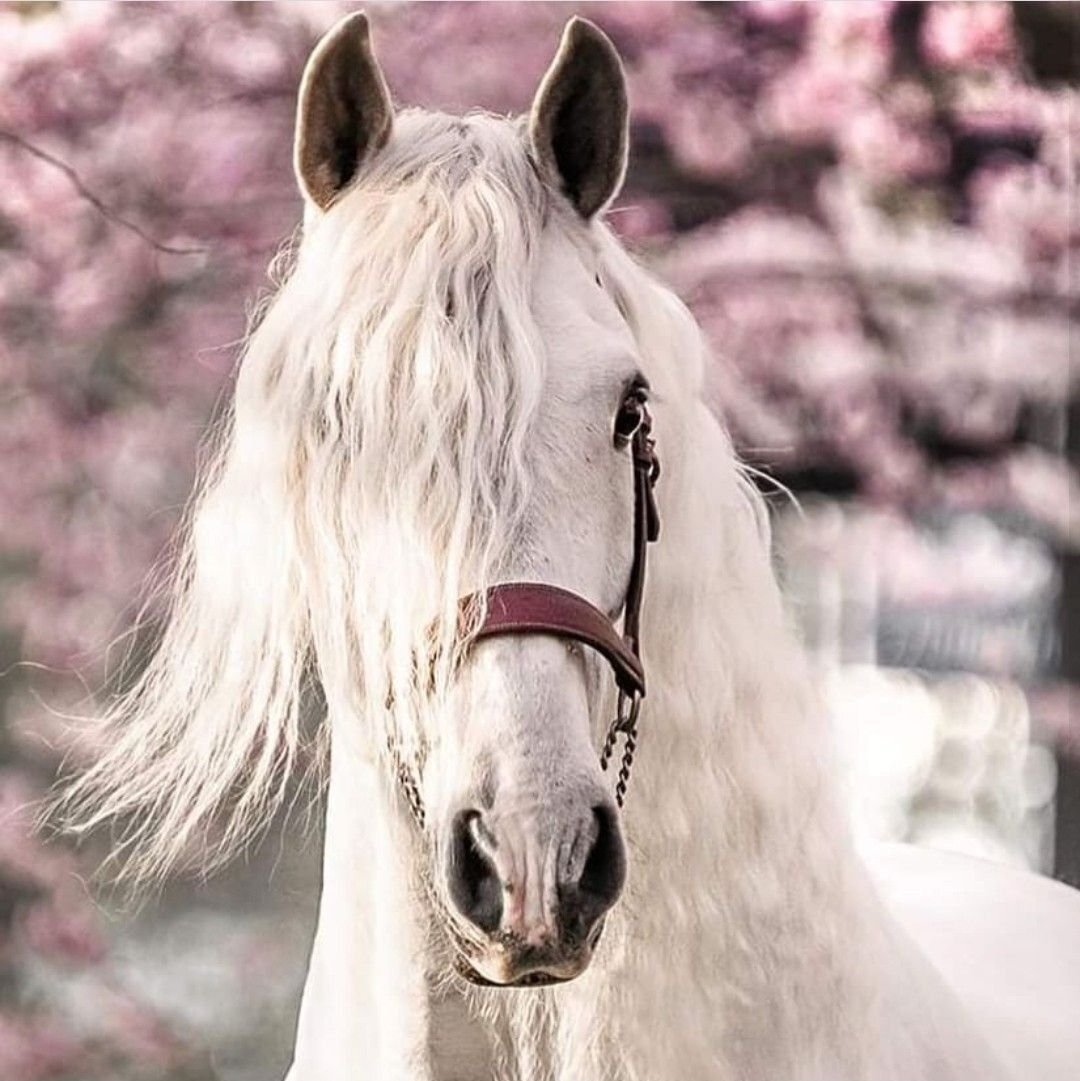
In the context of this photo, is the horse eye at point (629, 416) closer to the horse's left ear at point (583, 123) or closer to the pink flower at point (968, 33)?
the horse's left ear at point (583, 123)

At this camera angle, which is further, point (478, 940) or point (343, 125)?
point (343, 125)

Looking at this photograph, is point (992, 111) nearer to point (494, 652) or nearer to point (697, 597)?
point (697, 597)

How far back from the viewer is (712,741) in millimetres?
687

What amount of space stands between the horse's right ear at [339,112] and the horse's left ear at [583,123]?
66mm

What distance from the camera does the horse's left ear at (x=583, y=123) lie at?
2.26 ft

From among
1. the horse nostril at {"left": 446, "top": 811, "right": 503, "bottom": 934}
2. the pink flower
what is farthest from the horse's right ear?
the pink flower

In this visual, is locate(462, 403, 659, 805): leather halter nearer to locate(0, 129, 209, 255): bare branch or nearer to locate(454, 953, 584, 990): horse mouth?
locate(454, 953, 584, 990): horse mouth

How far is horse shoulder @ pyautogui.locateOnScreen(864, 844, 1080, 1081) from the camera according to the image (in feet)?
2.90

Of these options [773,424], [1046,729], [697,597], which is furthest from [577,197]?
[1046,729]

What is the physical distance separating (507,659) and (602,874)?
0.26ft

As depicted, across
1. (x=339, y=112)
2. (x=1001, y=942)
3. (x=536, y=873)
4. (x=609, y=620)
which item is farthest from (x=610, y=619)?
(x=1001, y=942)

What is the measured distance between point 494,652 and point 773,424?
0.99 meters

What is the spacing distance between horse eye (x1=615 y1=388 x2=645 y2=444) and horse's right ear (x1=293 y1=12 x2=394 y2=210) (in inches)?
6.1

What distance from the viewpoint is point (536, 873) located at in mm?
550
